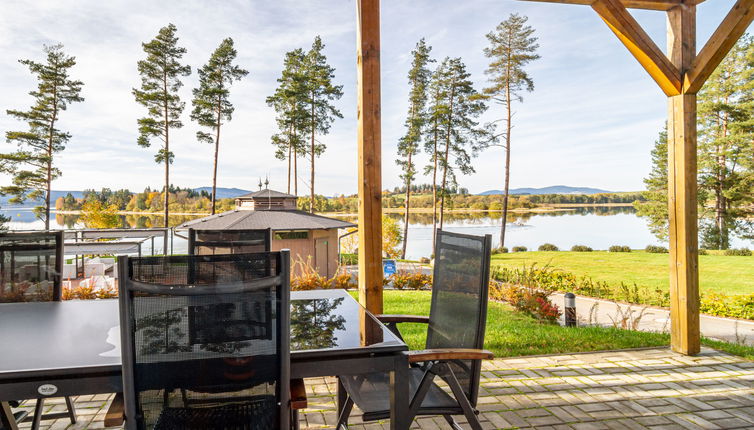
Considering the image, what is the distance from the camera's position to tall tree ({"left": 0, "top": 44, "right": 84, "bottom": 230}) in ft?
31.9

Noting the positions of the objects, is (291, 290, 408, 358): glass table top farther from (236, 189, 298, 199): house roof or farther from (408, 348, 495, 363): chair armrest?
(236, 189, 298, 199): house roof

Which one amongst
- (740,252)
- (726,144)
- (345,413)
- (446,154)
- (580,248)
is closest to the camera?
(345,413)

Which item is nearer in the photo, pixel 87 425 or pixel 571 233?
pixel 87 425

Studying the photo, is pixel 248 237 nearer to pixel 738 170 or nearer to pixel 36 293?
pixel 36 293

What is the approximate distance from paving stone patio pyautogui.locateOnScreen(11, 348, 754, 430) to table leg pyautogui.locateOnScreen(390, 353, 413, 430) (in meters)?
0.89

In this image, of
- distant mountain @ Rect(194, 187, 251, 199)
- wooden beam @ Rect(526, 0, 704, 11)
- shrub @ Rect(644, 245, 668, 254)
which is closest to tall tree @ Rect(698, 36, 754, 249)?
shrub @ Rect(644, 245, 668, 254)

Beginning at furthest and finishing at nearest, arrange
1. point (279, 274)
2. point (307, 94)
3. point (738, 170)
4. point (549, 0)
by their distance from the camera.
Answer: point (738, 170)
point (307, 94)
point (549, 0)
point (279, 274)

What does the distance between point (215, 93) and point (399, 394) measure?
403 inches

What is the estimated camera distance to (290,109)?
44.3ft

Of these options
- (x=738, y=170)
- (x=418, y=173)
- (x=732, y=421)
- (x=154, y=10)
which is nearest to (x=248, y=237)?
(x=732, y=421)

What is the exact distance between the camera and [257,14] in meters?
8.95

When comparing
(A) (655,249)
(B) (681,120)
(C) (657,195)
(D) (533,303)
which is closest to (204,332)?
(B) (681,120)

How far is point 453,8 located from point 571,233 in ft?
45.9

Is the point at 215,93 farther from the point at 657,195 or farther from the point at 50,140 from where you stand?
the point at 657,195
